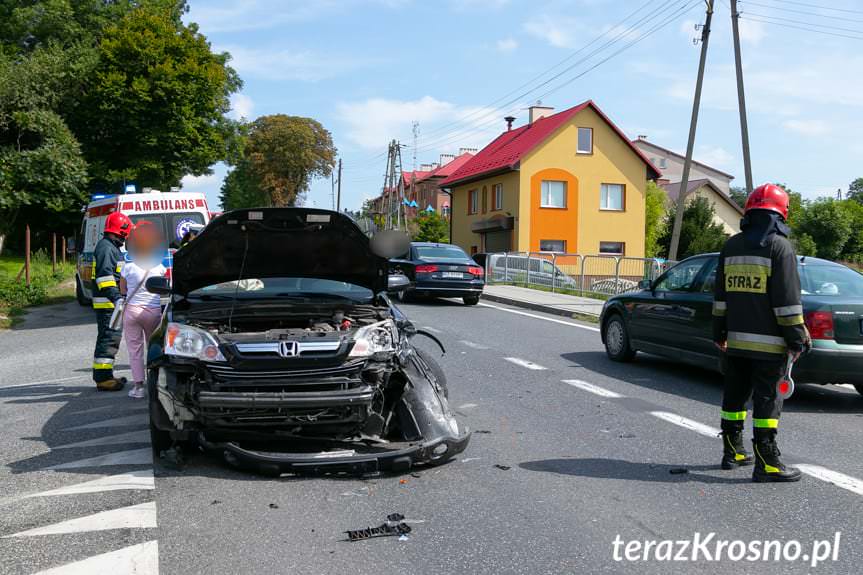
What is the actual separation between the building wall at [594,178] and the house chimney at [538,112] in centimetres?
811

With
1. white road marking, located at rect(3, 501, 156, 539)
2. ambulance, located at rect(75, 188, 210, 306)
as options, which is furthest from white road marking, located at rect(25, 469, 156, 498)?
ambulance, located at rect(75, 188, 210, 306)

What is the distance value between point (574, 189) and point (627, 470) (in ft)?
134

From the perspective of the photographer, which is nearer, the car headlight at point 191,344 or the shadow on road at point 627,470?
the car headlight at point 191,344

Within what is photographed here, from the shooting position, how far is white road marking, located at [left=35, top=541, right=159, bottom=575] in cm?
375

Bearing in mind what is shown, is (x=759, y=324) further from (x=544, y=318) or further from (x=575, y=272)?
(x=575, y=272)

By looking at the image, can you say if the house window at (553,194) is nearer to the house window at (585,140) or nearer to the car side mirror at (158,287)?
the house window at (585,140)

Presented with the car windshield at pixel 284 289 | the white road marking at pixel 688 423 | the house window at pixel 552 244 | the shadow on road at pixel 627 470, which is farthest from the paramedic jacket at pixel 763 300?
the house window at pixel 552 244

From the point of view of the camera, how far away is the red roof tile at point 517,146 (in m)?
44.5

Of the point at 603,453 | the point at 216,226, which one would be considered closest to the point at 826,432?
the point at 603,453

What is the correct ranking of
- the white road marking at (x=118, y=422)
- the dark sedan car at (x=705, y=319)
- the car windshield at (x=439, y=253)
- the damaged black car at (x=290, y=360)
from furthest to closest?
the car windshield at (x=439, y=253)
the dark sedan car at (x=705, y=319)
the white road marking at (x=118, y=422)
the damaged black car at (x=290, y=360)

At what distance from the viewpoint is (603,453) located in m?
6.00

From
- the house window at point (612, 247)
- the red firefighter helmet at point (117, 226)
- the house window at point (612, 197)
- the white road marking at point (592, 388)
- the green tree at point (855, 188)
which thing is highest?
the green tree at point (855, 188)

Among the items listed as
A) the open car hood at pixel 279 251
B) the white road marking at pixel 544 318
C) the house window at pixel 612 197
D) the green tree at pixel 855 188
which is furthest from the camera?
the green tree at pixel 855 188

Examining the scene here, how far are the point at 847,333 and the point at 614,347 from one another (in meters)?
3.69
